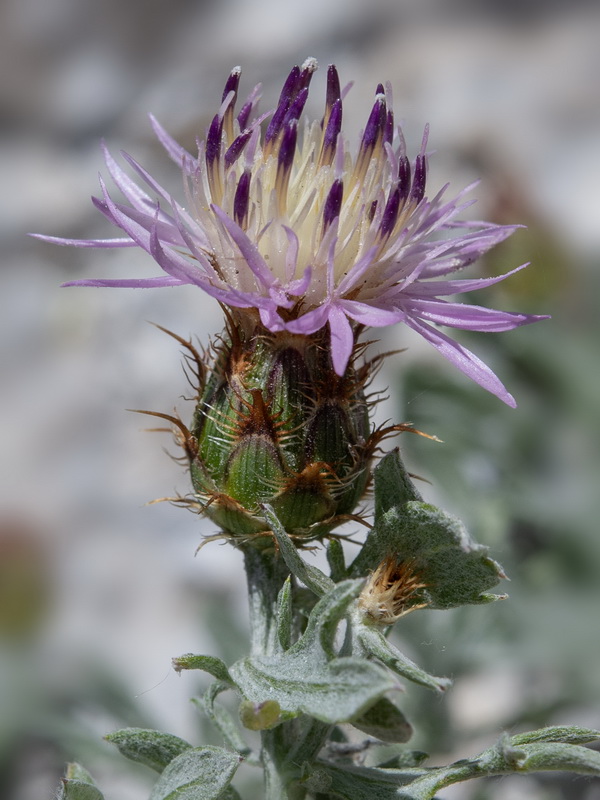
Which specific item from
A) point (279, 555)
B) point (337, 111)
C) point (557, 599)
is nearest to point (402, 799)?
point (279, 555)

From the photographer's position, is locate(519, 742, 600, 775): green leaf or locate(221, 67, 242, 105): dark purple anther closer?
locate(519, 742, 600, 775): green leaf

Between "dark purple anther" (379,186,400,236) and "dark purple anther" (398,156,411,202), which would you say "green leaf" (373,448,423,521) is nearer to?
"dark purple anther" (379,186,400,236)

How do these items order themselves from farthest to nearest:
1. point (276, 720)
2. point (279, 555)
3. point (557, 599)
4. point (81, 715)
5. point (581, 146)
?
point (581, 146)
point (557, 599)
point (81, 715)
point (279, 555)
point (276, 720)

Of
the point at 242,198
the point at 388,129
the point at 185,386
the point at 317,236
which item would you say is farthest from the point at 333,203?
the point at 185,386

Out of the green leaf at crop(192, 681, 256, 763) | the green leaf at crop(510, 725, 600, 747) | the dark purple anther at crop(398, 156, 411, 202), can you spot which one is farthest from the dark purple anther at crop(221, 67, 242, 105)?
the green leaf at crop(510, 725, 600, 747)

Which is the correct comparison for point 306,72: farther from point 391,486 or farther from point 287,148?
point 391,486

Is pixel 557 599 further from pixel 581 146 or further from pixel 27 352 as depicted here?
pixel 27 352
